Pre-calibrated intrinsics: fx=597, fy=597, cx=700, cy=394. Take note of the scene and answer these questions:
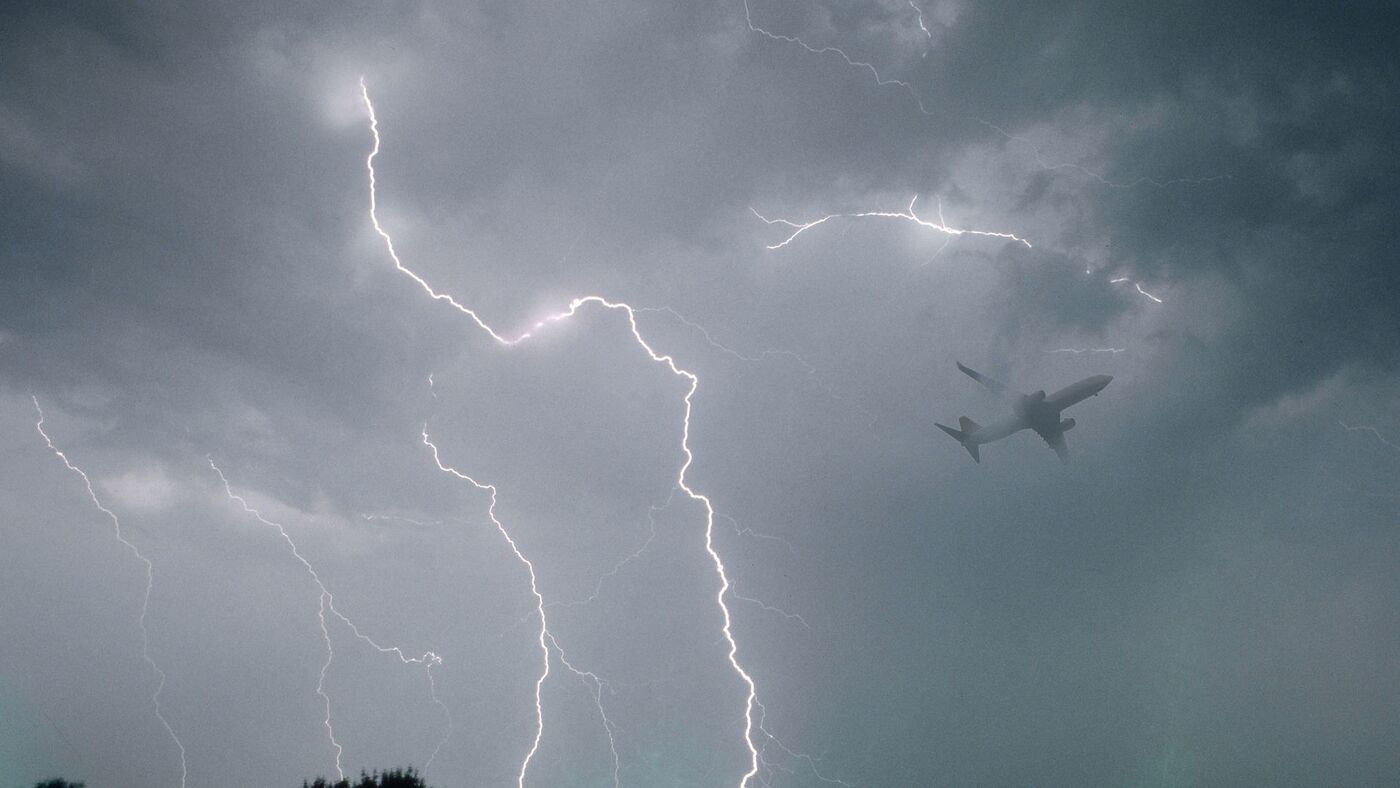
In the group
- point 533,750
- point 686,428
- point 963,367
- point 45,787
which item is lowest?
point 45,787

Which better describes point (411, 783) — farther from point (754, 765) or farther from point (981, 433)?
point (981, 433)

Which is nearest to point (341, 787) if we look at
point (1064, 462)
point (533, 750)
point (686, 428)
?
point (533, 750)

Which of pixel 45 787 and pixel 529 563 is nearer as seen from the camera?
pixel 529 563

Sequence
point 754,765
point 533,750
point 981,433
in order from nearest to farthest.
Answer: point 754,765 → point 533,750 → point 981,433

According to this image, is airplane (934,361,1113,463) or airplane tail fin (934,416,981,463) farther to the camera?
airplane tail fin (934,416,981,463)

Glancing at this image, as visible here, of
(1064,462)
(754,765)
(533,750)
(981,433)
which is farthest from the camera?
(981,433)

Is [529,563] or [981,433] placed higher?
[981,433]

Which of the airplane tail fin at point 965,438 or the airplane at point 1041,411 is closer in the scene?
the airplane at point 1041,411
